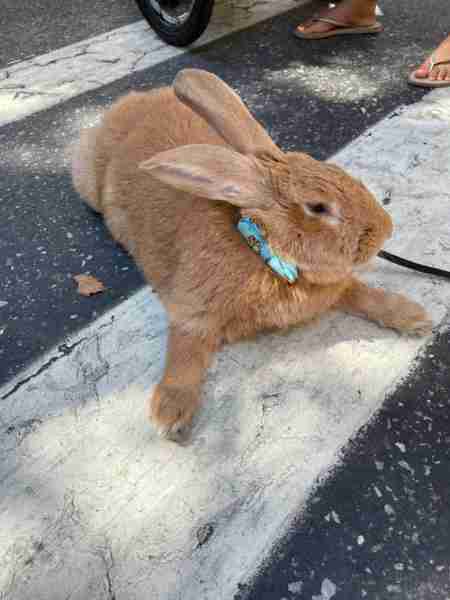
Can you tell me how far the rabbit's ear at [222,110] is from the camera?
166 centimetres

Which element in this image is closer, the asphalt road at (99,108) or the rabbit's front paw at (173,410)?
the rabbit's front paw at (173,410)

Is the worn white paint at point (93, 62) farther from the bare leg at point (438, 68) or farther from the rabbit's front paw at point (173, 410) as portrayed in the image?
the rabbit's front paw at point (173, 410)

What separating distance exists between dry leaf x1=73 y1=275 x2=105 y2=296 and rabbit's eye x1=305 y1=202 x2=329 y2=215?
98 cm

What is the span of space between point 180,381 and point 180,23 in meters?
2.91

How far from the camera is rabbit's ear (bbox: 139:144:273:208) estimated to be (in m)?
1.42

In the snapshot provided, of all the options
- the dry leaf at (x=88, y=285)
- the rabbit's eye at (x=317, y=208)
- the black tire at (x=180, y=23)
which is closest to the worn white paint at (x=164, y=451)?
the dry leaf at (x=88, y=285)

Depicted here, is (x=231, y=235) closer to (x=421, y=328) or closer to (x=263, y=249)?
(x=263, y=249)

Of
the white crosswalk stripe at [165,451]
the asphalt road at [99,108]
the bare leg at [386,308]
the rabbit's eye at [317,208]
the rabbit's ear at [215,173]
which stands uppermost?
the rabbit's ear at [215,173]

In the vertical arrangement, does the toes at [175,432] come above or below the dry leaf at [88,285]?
below

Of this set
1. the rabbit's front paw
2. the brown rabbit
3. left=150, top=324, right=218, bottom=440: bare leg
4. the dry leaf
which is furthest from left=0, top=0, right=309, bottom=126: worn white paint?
the rabbit's front paw

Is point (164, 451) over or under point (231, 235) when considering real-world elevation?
under

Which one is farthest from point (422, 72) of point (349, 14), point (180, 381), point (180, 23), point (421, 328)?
point (180, 381)

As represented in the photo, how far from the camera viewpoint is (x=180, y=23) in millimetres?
3734

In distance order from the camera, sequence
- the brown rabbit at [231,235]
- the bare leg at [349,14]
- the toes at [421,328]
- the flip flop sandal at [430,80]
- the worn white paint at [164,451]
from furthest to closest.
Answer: the bare leg at [349,14]
the flip flop sandal at [430,80]
the toes at [421,328]
the brown rabbit at [231,235]
the worn white paint at [164,451]
